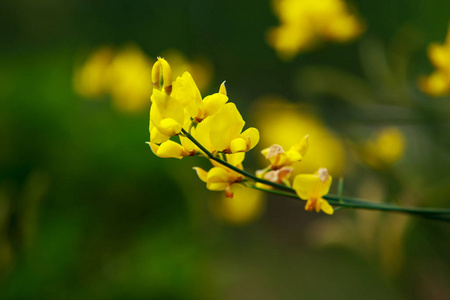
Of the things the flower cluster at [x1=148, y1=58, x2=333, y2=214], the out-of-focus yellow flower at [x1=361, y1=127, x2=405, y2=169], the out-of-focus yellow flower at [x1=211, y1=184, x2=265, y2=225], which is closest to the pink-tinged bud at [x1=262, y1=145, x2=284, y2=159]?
the flower cluster at [x1=148, y1=58, x2=333, y2=214]

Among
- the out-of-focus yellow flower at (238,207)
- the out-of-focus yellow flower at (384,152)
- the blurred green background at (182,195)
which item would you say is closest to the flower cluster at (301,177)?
the blurred green background at (182,195)

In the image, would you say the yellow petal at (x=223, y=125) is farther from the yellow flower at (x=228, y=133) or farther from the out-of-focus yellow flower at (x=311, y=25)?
the out-of-focus yellow flower at (x=311, y=25)

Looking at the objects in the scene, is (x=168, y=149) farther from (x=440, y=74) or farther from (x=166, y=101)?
(x=440, y=74)

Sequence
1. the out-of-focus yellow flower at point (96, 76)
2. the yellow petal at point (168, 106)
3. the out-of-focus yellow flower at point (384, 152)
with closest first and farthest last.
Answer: the yellow petal at point (168, 106) < the out-of-focus yellow flower at point (384, 152) < the out-of-focus yellow flower at point (96, 76)

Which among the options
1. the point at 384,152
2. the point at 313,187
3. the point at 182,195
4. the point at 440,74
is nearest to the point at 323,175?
the point at 313,187

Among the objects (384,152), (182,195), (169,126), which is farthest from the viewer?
(182,195)

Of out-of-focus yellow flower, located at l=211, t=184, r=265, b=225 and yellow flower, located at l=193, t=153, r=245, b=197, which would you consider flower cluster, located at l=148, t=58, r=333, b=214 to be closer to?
yellow flower, located at l=193, t=153, r=245, b=197
